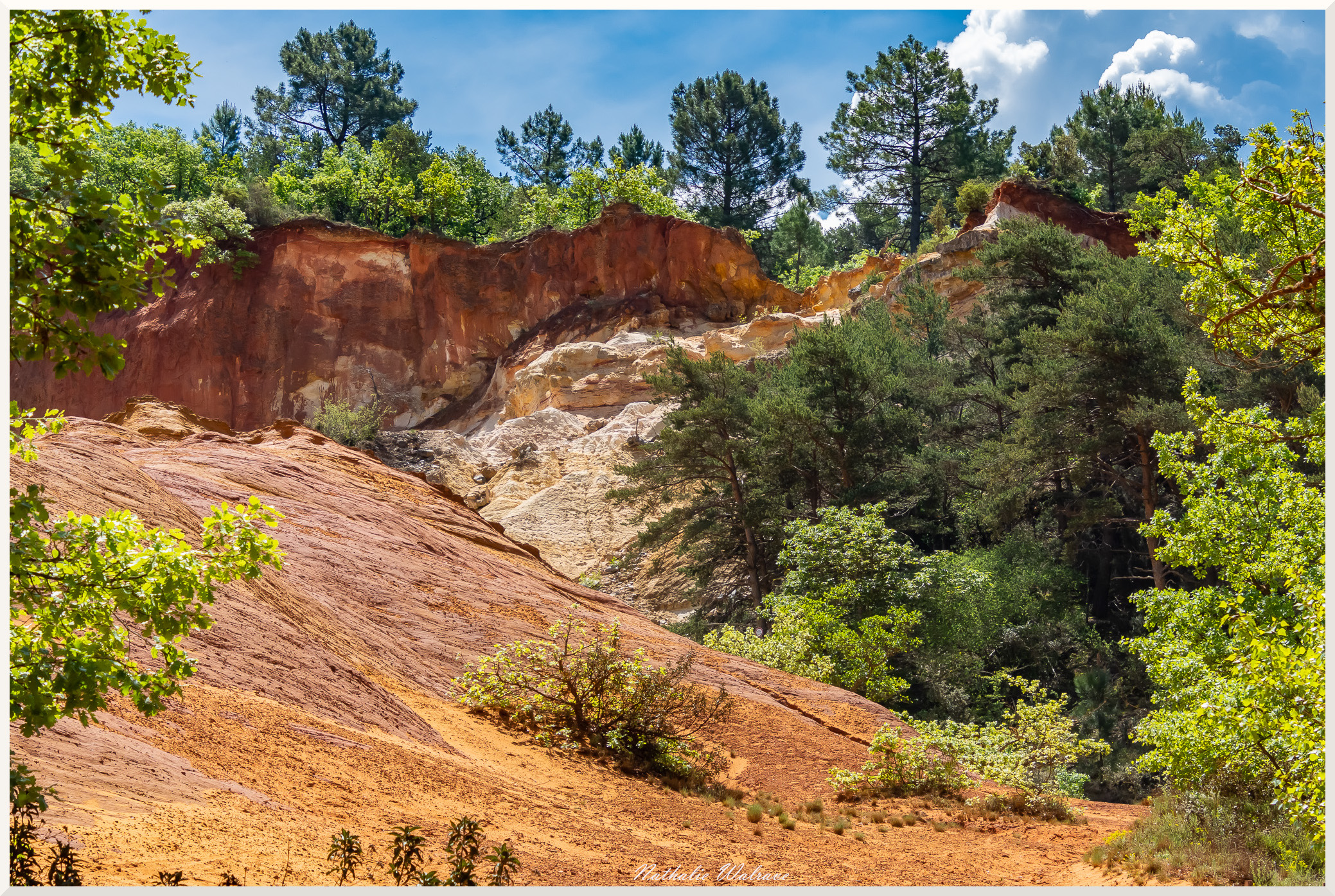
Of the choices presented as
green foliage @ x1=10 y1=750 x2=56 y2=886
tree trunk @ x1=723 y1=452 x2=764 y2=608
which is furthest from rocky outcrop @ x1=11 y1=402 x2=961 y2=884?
tree trunk @ x1=723 y1=452 x2=764 y2=608

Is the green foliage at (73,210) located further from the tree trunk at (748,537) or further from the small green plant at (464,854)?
the tree trunk at (748,537)

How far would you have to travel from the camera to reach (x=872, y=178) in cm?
4869

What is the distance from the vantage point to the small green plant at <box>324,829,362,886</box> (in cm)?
510

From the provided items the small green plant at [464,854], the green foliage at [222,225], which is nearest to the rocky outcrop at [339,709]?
the small green plant at [464,854]

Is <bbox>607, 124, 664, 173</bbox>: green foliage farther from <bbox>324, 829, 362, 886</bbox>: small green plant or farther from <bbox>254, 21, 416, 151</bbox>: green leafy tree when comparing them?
<bbox>324, 829, 362, 886</bbox>: small green plant

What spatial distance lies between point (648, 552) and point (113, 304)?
79.2 ft

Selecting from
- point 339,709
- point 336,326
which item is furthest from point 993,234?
point 339,709

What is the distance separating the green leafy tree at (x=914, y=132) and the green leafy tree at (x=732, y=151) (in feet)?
12.9

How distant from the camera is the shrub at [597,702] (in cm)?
1002

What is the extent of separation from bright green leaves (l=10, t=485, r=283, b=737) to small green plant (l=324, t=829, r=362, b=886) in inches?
50.8

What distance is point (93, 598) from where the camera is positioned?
171 inches

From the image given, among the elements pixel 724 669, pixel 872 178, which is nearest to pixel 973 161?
pixel 872 178

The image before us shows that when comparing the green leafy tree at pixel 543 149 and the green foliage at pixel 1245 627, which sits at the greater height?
the green leafy tree at pixel 543 149

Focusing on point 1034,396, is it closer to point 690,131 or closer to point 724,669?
point 724,669
